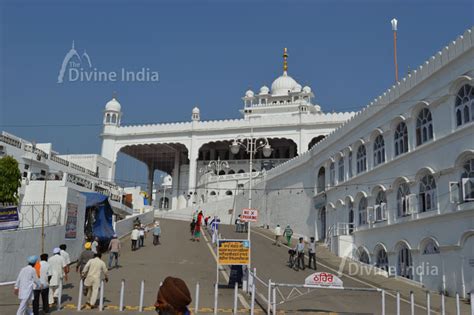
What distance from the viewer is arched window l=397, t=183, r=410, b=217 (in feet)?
68.8

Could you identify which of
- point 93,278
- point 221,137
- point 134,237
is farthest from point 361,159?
point 221,137

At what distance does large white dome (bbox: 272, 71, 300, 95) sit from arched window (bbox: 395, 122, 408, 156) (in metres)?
44.0

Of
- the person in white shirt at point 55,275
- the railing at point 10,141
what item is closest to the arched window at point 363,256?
the person in white shirt at point 55,275

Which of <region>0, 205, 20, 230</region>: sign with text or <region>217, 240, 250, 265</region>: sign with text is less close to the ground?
<region>0, 205, 20, 230</region>: sign with text

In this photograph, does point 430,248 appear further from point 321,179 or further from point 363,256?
point 321,179

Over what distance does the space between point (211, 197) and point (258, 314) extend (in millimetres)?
42909

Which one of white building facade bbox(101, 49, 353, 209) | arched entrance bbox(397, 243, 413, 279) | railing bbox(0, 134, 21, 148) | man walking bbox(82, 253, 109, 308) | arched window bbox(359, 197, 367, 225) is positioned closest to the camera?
man walking bbox(82, 253, 109, 308)

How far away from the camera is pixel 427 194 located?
1978cm

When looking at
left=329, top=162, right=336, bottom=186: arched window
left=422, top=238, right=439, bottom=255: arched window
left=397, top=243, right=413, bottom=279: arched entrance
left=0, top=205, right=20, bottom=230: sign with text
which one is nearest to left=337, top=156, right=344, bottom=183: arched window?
left=329, top=162, right=336, bottom=186: arched window

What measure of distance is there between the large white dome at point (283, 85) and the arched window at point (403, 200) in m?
45.2

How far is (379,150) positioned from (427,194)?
5.02 m

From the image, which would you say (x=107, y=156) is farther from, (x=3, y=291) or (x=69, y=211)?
(x=3, y=291)

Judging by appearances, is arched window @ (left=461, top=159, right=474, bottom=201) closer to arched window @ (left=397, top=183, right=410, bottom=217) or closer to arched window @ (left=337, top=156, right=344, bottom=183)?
arched window @ (left=397, top=183, right=410, bottom=217)

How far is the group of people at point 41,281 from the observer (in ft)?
32.1
